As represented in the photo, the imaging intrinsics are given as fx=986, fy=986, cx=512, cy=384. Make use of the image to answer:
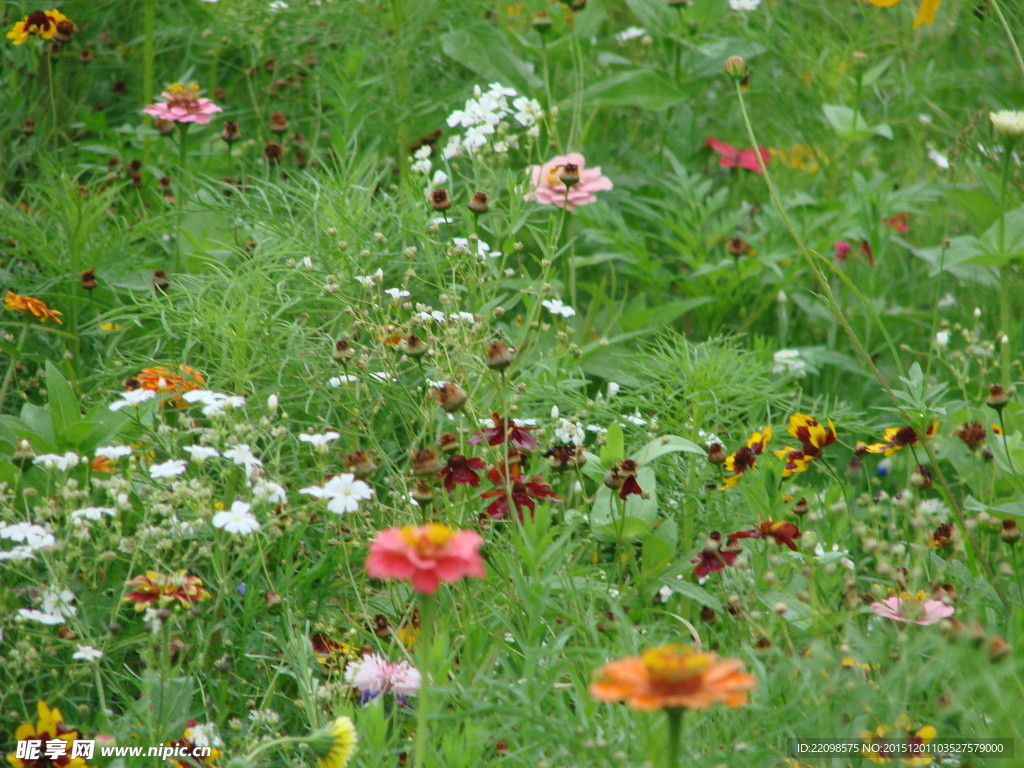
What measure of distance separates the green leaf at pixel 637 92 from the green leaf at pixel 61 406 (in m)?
1.25

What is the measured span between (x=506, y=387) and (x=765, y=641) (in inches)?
20.2

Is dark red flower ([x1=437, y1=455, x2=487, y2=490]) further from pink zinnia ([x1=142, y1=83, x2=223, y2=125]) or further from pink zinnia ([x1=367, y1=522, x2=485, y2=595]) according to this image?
pink zinnia ([x1=142, y1=83, x2=223, y2=125])

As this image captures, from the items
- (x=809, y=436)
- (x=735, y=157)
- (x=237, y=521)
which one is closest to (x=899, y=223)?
(x=735, y=157)

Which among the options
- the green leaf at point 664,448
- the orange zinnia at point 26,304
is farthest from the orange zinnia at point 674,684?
the orange zinnia at point 26,304

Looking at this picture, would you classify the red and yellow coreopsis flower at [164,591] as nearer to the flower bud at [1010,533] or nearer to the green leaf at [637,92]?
the flower bud at [1010,533]

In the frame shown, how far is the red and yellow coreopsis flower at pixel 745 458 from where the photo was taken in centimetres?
126

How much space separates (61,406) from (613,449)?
2.39 ft

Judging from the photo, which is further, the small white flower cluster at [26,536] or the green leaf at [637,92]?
the green leaf at [637,92]

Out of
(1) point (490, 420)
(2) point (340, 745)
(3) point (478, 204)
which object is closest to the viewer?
(2) point (340, 745)

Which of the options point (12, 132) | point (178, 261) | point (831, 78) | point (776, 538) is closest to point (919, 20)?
point (776, 538)

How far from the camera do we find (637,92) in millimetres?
2131

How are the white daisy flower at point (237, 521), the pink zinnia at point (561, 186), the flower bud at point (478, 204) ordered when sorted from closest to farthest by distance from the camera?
the white daisy flower at point (237, 521) → the flower bud at point (478, 204) → the pink zinnia at point (561, 186)

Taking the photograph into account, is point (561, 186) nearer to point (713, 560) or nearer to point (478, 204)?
point (478, 204)

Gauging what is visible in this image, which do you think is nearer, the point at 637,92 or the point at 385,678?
the point at 385,678
